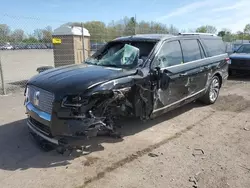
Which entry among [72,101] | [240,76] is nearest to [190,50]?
[72,101]

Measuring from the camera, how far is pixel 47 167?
352 centimetres

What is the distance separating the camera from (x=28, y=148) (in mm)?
4125

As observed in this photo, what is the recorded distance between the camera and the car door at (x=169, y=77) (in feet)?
14.9

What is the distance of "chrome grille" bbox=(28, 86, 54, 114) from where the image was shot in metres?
3.57

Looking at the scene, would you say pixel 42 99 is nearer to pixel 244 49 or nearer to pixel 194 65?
pixel 194 65

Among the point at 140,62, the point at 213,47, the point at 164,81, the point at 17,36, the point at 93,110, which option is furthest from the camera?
the point at 17,36

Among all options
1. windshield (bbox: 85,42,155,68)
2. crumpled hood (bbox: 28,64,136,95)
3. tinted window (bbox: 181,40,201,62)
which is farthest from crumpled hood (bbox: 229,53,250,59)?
crumpled hood (bbox: 28,64,136,95)

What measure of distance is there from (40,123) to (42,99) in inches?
15.0

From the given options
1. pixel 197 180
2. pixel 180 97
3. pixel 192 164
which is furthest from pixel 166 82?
pixel 197 180

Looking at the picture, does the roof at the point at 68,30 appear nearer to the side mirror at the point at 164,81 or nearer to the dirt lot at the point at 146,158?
the dirt lot at the point at 146,158

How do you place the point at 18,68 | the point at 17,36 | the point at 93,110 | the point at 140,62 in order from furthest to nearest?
the point at 18,68 → the point at 17,36 → the point at 140,62 → the point at 93,110

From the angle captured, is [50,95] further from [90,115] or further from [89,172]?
[89,172]

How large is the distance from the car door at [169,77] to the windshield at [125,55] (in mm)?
316

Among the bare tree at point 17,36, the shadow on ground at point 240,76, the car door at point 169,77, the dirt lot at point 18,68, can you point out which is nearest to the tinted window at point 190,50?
the car door at point 169,77
